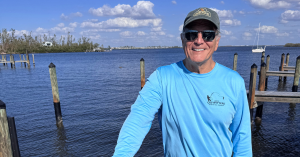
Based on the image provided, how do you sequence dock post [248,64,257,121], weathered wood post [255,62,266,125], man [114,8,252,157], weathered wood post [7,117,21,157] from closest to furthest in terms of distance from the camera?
man [114,8,252,157] → weathered wood post [7,117,21,157] → dock post [248,64,257,121] → weathered wood post [255,62,266,125]

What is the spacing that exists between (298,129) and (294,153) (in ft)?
8.77

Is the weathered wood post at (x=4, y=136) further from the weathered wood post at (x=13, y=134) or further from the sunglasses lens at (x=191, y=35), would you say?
the sunglasses lens at (x=191, y=35)

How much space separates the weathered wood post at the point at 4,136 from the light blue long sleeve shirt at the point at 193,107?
12.0ft

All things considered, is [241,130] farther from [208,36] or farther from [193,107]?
[208,36]

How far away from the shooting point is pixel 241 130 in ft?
5.26

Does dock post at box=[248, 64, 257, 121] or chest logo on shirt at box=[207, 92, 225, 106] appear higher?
chest logo on shirt at box=[207, 92, 225, 106]

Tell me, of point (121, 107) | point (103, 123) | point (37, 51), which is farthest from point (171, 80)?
point (37, 51)

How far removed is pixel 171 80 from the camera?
152 centimetres

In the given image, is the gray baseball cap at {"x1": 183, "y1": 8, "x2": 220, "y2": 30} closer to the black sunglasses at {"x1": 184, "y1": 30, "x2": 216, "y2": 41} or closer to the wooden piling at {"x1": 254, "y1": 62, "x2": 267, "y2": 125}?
the black sunglasses at {"x1": 184, "y1": 30, "x2": 216, "y2": 41}

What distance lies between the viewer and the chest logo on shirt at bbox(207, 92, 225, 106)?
1.49 metres

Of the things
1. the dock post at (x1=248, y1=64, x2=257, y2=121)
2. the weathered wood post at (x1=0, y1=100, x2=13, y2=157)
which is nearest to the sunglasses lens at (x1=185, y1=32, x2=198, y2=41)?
the weathered wood post at (x1=0, y1=100, x2=13, y2=157)

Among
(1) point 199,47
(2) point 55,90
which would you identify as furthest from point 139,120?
(2) point 55,90

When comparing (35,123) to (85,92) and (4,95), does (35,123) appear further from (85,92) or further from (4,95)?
(4,95)

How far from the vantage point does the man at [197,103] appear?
1474mm
